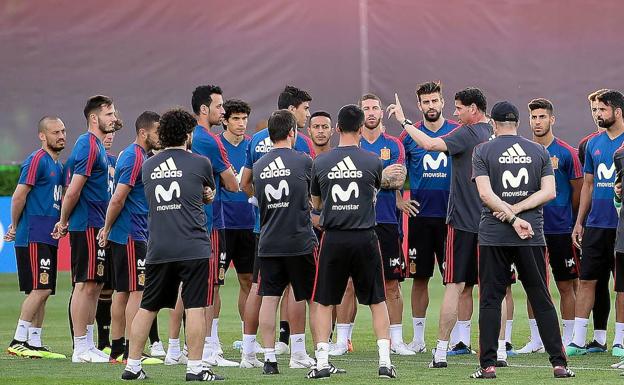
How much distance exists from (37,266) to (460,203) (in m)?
4.42

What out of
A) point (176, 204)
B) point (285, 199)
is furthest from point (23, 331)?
point (285, 199)

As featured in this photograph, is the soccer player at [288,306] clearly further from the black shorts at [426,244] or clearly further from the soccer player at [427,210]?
the black shorts at [426,244]

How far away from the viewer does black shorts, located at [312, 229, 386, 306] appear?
35.2ft

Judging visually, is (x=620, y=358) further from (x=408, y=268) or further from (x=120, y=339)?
(x=120, y=339)

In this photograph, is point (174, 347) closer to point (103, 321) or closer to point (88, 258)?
point (88, 258)

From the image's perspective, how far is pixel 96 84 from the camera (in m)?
22.8

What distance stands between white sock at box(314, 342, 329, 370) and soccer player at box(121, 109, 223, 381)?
33.0 inches

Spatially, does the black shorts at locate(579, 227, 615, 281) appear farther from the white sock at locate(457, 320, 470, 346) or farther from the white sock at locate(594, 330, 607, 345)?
the white sock at locate(457, 320, 470, 346)

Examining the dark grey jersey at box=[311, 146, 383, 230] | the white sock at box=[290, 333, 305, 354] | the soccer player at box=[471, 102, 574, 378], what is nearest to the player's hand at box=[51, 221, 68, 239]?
the white sock at box=[290, 333, 305, 354]

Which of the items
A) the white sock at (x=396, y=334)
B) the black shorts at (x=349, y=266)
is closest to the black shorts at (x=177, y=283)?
the black shorts at (x=349, y=266)

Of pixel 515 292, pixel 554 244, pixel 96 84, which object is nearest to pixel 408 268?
pixel 554 244

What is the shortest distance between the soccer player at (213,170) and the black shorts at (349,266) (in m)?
1.05

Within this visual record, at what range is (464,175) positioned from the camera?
1174 cm

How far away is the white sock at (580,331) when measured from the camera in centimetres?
1279
